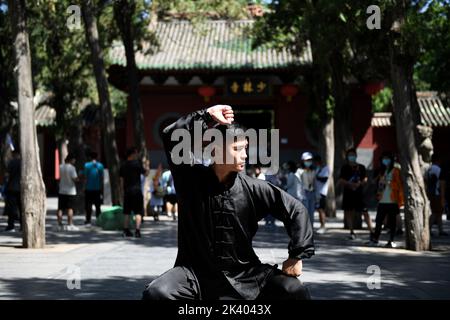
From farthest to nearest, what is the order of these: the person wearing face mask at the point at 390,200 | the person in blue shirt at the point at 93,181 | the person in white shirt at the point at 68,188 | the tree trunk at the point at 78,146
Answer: the tree trunk at the point at 78,146 < the person in blue shirt at the point at 93,181 < the person in white shirt at the point at 68,188 < the person wearing face mask at the point at 390,200

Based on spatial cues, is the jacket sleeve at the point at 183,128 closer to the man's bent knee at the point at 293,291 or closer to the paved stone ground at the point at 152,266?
the man's bent knee at the point at 293,291

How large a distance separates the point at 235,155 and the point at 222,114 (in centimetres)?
30

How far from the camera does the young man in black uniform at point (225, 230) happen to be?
4832mm

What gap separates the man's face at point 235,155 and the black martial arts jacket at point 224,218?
0.38 feet

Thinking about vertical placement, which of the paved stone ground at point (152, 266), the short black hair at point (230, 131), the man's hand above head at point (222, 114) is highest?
the man's hand above head at point (222, 114)

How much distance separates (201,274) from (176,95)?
25.0 meters

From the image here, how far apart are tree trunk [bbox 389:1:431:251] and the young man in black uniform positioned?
874 cm

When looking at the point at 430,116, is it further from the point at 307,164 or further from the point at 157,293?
the point at 157,293

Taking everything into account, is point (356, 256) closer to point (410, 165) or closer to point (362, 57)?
point (410, 165)

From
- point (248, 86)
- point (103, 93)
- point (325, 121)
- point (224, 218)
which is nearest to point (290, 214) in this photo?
point (224, 218)

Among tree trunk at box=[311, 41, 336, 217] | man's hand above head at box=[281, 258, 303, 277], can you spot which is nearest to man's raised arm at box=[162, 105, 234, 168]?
man's hand above head at box=[281, 258, 303, 277]

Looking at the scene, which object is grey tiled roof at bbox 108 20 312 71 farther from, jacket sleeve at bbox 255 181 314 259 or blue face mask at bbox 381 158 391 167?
jacket sleeve at bbox 255 181 314 259

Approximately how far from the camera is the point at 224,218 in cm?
507

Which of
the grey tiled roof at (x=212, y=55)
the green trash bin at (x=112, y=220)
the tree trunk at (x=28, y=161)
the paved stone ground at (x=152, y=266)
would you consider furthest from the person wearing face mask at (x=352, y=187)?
the grey tiled roof at (x=212, y=55)
